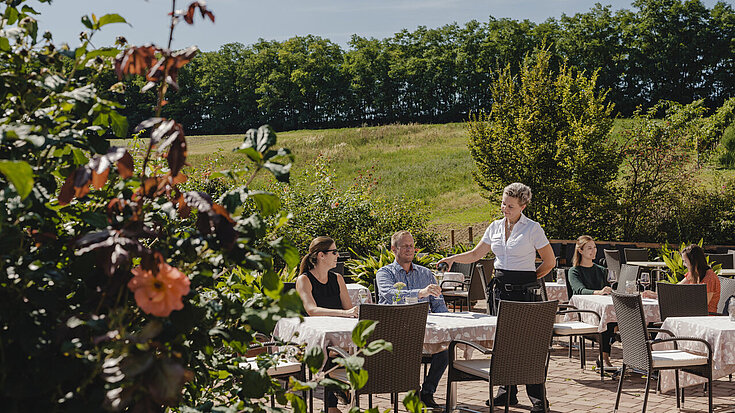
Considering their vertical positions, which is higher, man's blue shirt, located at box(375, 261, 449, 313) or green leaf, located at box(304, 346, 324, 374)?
green leaf, located at box(304, 346, 324, 374)

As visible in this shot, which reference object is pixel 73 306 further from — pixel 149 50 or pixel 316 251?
pixel 316 251

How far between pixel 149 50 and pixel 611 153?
1784 cm

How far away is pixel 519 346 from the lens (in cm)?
457

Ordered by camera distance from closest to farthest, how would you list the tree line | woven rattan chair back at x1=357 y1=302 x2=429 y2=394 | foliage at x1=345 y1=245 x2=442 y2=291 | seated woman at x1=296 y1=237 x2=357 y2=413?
woven rattan chair back at x1=357 y1=302 x2=429 y2=394 → seated woman at x1=296 y1=237 x2=357 y2=413 → foliage at x1=345 y1=245 x2=442 y2=291 → the tree line

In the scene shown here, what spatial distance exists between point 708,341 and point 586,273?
2.37m

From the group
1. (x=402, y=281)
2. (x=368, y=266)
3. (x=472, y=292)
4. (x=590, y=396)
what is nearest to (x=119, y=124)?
(x=402, y=281)

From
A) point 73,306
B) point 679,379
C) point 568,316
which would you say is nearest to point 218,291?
point 73,306

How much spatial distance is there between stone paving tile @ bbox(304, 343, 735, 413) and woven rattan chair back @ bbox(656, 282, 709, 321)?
0.66 m

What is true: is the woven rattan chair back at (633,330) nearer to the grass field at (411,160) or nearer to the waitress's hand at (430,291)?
the waitress's hand at (430,291)

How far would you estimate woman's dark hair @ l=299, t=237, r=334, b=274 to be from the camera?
5389mm

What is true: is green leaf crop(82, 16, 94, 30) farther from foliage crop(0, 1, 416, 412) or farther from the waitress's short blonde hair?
the waitress's short blonde hair

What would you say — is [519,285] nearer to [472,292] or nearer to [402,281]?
[402,281]

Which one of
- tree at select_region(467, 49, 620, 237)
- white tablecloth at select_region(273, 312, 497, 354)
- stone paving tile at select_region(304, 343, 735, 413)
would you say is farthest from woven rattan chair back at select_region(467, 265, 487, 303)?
tree at select_region(467, 49, 620, 237)

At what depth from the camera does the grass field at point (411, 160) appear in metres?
33.6
